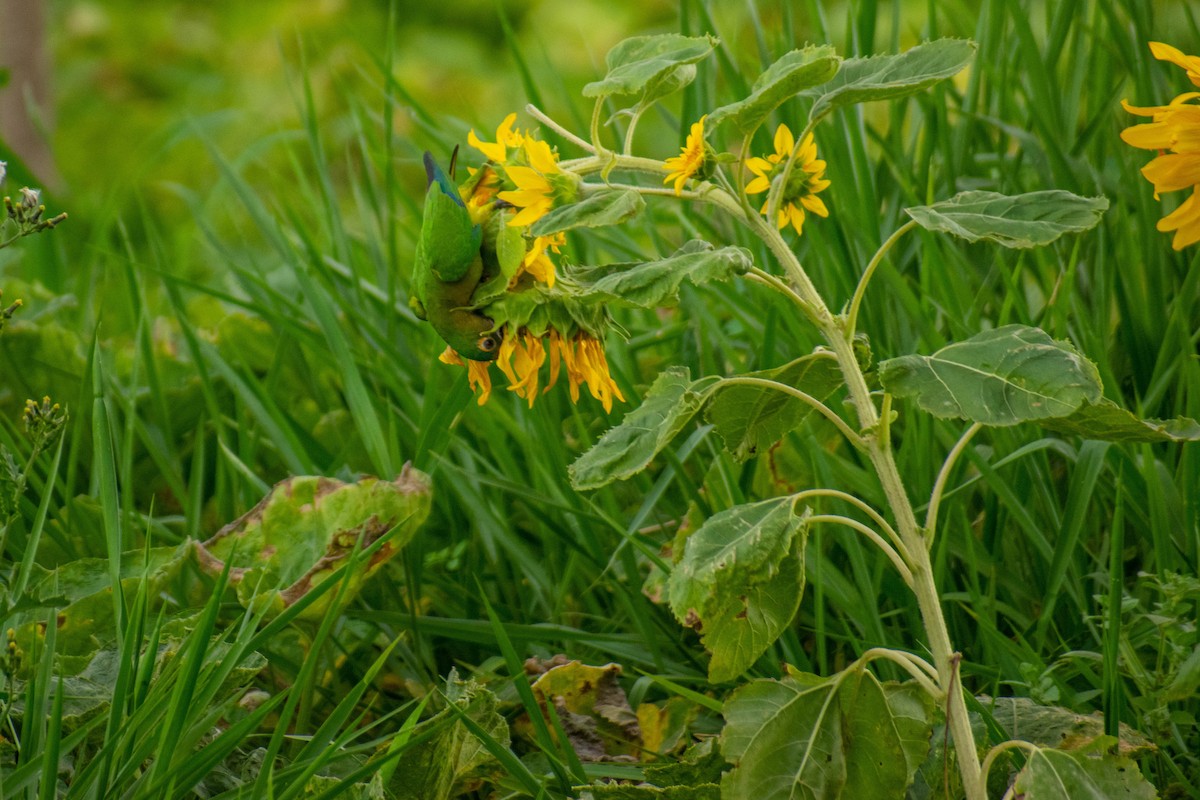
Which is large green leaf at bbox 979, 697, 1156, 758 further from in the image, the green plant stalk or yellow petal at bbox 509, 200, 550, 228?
yellow petal at bbox 509, 200, 550, 228

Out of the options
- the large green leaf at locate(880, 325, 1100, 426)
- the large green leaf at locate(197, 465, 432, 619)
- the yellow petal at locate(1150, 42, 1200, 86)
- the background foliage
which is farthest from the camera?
the large green leaf at locate(197, 465, 432, 619)

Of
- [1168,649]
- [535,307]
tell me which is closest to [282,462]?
[535,307]

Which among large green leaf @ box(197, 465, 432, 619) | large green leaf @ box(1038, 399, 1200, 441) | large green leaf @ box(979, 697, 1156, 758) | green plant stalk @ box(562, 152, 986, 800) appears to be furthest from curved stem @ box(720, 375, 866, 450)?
large green leaf @ box(197, 465, 432, 619)

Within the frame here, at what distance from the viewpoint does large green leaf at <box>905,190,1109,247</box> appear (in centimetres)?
74

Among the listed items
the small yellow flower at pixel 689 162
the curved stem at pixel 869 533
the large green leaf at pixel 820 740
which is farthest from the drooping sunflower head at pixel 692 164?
the large green leaf at pixel 820 740

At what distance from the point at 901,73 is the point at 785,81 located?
95mm

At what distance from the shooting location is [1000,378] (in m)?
0.74

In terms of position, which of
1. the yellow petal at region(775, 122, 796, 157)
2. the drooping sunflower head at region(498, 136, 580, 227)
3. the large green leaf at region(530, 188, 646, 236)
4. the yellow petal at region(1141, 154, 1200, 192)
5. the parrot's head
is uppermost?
the drooping sunflower head at region(498, 136, 580, 227)

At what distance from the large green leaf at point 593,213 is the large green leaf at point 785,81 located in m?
0.08

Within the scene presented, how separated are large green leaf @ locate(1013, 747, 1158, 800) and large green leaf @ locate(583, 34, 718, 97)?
1.55 feet

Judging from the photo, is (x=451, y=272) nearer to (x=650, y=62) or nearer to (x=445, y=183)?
(x=445, y=183)

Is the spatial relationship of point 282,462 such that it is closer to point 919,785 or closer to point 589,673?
point 589,673

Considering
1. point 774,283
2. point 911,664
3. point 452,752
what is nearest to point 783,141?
point 774,283

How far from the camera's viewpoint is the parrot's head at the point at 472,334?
80 centimetres
